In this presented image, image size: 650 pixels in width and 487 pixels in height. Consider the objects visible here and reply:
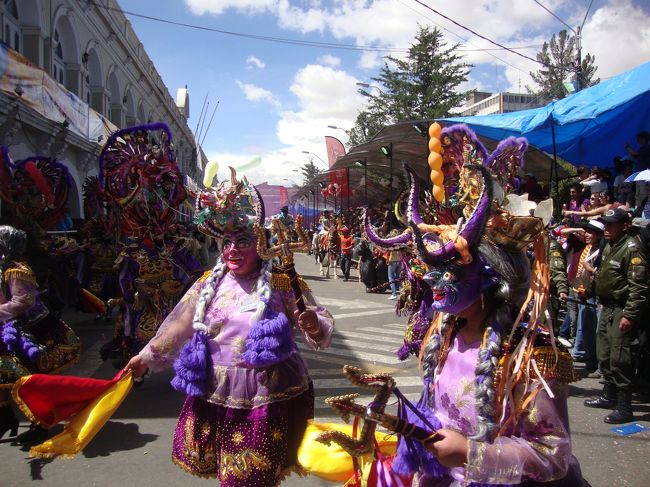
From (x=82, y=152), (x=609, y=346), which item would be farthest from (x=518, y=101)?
(x=609, y=346)

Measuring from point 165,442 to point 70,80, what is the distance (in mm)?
16234

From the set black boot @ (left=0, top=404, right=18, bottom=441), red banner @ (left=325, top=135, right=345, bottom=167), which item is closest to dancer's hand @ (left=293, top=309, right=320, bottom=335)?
black boot @ (left=0, top=404, right=18, bottom=441)

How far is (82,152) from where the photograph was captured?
16109 mm

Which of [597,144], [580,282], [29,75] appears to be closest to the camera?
[580,282]

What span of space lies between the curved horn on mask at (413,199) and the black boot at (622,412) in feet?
13.1

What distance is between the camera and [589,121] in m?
8.66

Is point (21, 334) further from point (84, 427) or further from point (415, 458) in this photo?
point (415, 458)

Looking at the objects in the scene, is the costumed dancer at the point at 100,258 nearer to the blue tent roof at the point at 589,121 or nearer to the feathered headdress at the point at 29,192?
the feathered headdress at the point at 29,192

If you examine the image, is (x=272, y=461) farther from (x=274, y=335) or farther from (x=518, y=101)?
(x=518, y=101)

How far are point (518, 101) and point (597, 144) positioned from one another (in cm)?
10417

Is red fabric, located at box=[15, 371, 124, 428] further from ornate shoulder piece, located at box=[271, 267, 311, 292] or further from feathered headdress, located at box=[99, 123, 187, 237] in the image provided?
feathered headdress, located at box=[99, 123, 187, 237]

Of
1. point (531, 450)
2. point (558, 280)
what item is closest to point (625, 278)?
point (558, 280)

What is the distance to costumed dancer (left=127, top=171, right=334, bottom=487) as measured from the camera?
8.32ft

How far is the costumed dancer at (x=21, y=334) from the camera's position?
4.11m
